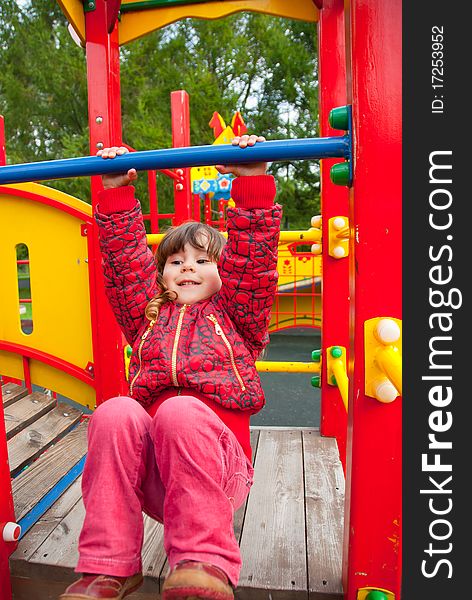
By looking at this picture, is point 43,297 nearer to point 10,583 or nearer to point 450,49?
point 10,583

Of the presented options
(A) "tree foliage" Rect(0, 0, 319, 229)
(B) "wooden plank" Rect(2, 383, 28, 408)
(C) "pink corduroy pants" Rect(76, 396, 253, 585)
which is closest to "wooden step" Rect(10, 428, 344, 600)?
(C) "pink corduroy pants" Rect(76, 396, 253, 585)

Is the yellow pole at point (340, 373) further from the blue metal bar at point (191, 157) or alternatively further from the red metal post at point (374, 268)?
the blue metal bar at point (191, 157)

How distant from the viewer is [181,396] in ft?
3.29

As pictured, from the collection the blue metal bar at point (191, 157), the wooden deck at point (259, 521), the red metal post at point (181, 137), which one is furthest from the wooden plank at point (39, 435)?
the red metal post at point (181, 137)

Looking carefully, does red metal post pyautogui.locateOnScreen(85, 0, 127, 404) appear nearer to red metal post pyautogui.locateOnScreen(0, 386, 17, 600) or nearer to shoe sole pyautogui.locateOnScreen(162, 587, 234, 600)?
red metal post pyautogui.locateOnScreen(0, 386, 17, 600)

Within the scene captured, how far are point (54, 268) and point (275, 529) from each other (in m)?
1.58

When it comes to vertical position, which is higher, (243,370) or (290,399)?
(243,370)

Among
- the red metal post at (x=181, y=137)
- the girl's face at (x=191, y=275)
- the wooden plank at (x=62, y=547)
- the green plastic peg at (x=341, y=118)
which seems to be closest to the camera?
the green plastic peg at (x=341, y=118)

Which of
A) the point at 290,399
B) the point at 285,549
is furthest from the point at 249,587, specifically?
the point at 290,399

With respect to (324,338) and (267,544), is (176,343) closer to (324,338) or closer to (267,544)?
(267,544)

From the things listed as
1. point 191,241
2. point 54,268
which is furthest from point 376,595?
point 54,268

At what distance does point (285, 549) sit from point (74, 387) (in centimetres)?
149

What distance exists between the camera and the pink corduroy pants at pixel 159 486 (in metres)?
0.85

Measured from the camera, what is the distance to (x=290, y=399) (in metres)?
4.21
